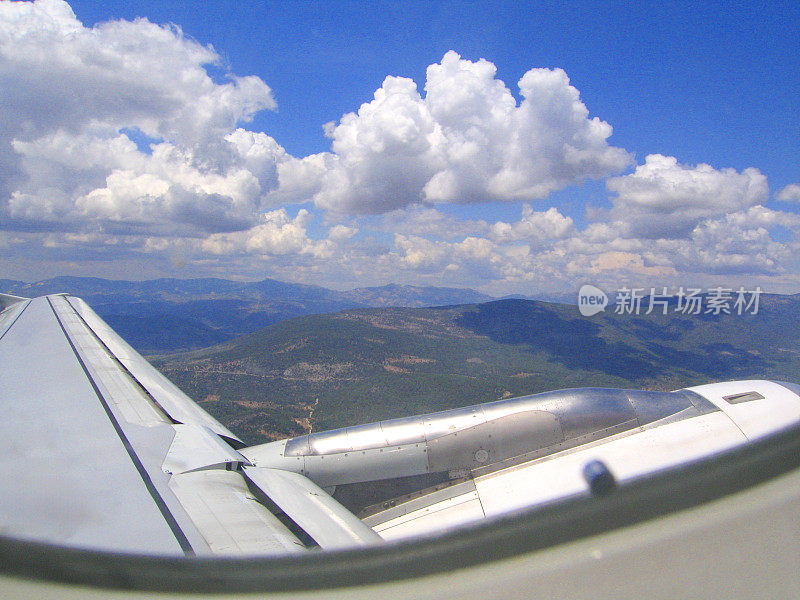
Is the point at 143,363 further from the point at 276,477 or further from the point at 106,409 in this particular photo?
the point at 276,477

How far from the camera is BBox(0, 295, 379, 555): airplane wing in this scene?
2.13m

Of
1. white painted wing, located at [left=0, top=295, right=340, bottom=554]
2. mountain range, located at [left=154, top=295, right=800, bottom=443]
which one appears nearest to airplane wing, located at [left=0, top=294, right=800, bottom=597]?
A: white painted wing, located at [left=0, top=295, right=340, bottom=554]

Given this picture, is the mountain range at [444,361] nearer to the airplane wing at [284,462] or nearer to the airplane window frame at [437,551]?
the airplane wing at [284,462]

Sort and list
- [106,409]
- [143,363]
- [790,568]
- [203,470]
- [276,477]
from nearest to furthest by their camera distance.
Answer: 1. [790,568]
2. [203,470]
3. [276,477]
4. [106,409]
5. [143,363]

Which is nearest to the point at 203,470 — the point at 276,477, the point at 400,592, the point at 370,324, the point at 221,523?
the point at 276,477

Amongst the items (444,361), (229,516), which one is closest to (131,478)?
(229,516)

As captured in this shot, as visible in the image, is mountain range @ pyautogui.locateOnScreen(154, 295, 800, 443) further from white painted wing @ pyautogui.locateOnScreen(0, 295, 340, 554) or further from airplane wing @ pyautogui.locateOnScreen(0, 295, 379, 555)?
white painted wing @ pyautogui.locateOnScreen(0, 295, 340, 554)

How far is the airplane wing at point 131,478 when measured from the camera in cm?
213

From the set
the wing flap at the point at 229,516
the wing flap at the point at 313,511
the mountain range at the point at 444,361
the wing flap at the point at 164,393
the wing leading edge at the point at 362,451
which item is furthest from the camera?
the mountain range at the point at 444,361

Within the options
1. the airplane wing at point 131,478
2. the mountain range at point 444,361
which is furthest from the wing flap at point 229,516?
the mountain range at point 444,361

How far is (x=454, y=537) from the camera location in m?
1.15

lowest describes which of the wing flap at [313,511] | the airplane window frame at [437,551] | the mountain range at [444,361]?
the mountain range at [444,361]

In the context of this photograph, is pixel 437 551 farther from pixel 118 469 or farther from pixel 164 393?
pixel 164 393

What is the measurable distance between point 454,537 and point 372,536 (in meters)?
2.26
